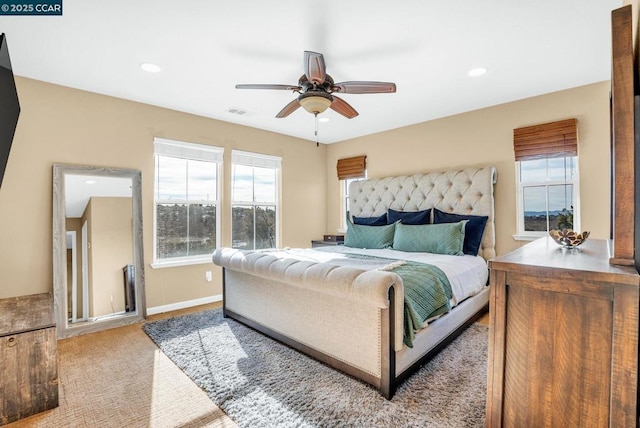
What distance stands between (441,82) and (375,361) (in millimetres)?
2698

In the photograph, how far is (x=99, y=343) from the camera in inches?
113

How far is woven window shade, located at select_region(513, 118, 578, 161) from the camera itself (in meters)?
3.19

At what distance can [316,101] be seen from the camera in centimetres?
250

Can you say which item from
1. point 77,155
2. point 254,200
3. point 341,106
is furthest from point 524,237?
point 77,155

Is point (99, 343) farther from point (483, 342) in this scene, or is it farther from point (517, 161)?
point (517, 161)

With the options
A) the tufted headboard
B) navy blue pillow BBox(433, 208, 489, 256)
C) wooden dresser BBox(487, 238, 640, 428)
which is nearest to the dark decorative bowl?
wooden dresser BBox(487, 238, 640, 428)

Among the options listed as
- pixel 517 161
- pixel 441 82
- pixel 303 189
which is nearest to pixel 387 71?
pixel 441 82

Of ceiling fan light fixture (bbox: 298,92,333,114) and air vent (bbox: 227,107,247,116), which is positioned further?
air vent (bbox: 227,107,247,116)

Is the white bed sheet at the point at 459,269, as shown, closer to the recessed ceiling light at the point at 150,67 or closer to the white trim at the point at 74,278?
the recessed ceiling light at the point at 150,67

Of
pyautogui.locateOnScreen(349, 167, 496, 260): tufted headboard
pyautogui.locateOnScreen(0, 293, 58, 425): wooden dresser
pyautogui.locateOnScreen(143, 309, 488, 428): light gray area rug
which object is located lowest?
pyautogui.locateOnScreen(143, 309, 488, 428): light gray area rug

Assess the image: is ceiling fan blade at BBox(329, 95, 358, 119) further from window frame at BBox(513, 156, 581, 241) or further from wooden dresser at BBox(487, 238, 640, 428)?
window frame at BBox(513, 156, 581, 241)

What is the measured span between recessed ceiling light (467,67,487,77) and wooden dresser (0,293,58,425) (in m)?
3.89

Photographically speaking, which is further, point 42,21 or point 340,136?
point 340,136

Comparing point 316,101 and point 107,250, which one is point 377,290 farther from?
point 107,250
